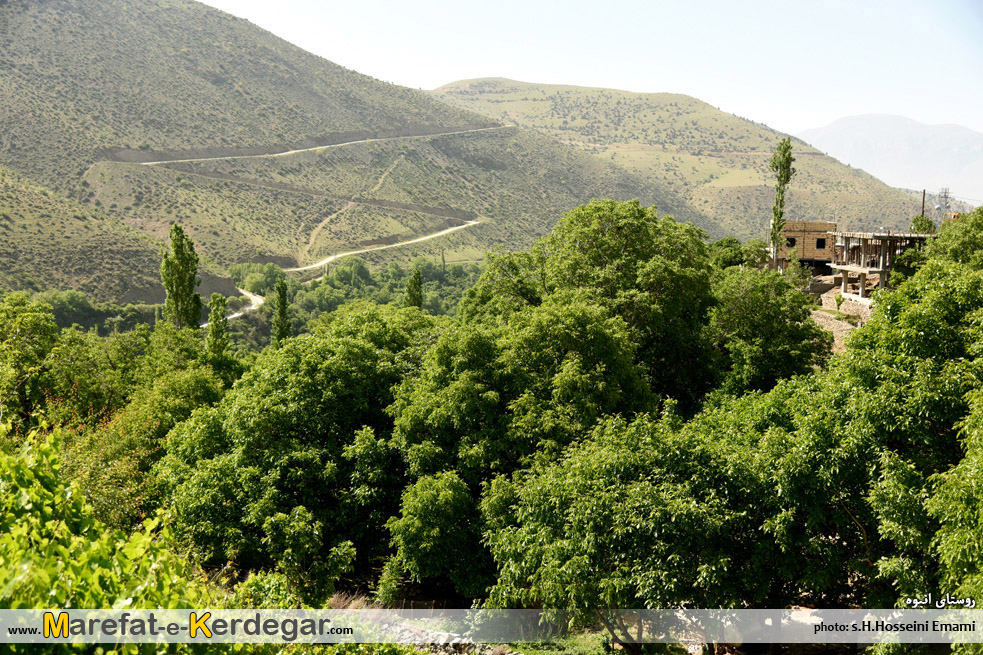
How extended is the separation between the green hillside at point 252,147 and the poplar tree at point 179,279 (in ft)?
138

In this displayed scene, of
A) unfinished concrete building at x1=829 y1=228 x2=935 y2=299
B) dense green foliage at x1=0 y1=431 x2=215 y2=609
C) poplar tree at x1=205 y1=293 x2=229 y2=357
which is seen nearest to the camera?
dense green foliage at x1=0 y1=431 x2=215 y2=609

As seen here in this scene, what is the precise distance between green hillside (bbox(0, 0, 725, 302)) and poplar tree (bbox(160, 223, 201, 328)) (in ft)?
138

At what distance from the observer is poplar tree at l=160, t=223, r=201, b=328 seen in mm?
36844

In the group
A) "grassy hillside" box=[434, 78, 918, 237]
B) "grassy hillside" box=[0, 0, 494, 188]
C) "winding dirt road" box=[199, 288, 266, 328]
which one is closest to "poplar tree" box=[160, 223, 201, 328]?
"winding dirt road" box=[199, 288, 266, 328]

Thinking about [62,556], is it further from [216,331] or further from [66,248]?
[66,248]

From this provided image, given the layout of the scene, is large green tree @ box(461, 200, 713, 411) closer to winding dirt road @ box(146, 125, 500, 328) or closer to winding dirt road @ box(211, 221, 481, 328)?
winding dirt road @ box(211, 221, 481, 328)

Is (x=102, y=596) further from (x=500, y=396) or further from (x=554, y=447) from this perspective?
(x=500, y=396)

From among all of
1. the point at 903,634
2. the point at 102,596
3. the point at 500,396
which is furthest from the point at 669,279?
the point at 102,596

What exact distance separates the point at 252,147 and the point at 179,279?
285 feet

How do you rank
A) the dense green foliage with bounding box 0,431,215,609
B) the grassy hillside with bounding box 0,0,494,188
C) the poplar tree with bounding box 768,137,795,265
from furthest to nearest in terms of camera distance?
the grassy hillside with bounding box 0,0,494,188, the poplar tree with bounding box 768,137,795,265, the dense green foliage with bounding box 0,431,215,609

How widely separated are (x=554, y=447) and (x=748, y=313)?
37.3 feet

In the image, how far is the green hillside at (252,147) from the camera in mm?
91562

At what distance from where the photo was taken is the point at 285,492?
18.5 metres

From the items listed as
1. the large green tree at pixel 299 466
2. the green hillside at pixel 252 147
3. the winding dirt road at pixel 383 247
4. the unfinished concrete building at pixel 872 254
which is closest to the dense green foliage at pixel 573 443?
the large green tree at pixel 299 466
